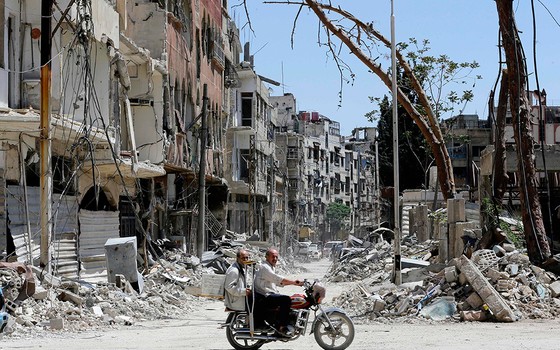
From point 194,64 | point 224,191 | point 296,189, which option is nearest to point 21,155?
point 194,64

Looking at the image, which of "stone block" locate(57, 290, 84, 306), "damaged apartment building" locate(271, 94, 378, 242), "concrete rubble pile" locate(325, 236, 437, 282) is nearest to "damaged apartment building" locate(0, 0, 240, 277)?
"stone block" locate(57, 290, 84, 306)

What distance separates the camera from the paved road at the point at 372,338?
49.3 feet

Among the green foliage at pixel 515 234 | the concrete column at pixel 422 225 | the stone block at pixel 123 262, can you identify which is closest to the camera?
the stone block at pixel 123 262

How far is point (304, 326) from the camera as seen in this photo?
47.4 ft

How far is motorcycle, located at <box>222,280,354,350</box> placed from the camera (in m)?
14.3

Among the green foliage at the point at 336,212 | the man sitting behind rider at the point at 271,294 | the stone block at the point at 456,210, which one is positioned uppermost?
Answer: the stone block at the point at 456,210

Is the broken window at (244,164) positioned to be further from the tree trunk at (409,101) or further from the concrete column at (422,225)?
the tree trunk at (409,101)

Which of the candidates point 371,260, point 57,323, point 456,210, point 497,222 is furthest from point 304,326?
point 371,260

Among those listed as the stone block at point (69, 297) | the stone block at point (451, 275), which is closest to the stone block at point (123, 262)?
the stone block at point (69, 297)

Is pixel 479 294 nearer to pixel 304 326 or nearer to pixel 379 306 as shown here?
pixel 379 306

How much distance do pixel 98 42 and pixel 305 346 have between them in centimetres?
1292

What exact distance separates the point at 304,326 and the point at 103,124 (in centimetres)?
1065

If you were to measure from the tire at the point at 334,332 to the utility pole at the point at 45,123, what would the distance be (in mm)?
7031

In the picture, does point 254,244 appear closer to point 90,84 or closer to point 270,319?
point 90,84
